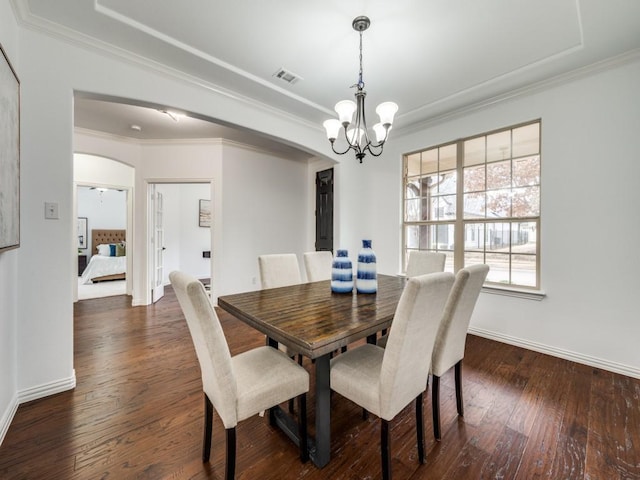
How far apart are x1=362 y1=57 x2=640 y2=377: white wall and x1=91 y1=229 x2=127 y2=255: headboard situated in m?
8.77

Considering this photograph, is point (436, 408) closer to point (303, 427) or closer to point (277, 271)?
point (303, 427)

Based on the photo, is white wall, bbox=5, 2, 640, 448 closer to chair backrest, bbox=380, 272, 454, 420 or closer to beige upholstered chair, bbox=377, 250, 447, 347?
beige upholstered chair, bbox=377, 250, 447, 347

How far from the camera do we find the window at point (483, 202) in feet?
9.20

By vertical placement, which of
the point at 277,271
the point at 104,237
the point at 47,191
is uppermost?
the point at 47,191

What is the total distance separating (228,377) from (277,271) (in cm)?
126

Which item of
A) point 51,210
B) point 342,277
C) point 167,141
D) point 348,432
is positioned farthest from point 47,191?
point 348,432

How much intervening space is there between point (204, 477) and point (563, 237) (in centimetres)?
336

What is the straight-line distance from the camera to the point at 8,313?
166 cm

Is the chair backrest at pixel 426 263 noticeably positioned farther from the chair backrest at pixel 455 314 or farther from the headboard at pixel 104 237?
the headboard at pixel 104 237

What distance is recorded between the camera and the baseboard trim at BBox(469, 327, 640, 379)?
88.1 inches

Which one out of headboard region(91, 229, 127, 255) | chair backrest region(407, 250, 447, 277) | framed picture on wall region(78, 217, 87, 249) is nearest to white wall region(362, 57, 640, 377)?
chair backrest region(407, 250, 447, 277)

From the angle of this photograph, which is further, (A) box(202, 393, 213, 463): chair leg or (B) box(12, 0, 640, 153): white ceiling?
(B) box(12, 0, 640, 153): white ceiling

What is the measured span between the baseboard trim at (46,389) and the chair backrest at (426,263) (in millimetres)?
2973

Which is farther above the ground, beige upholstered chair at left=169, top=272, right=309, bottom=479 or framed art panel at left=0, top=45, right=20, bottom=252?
framed art panel at left=0, top=45, right=20, bottom=252
